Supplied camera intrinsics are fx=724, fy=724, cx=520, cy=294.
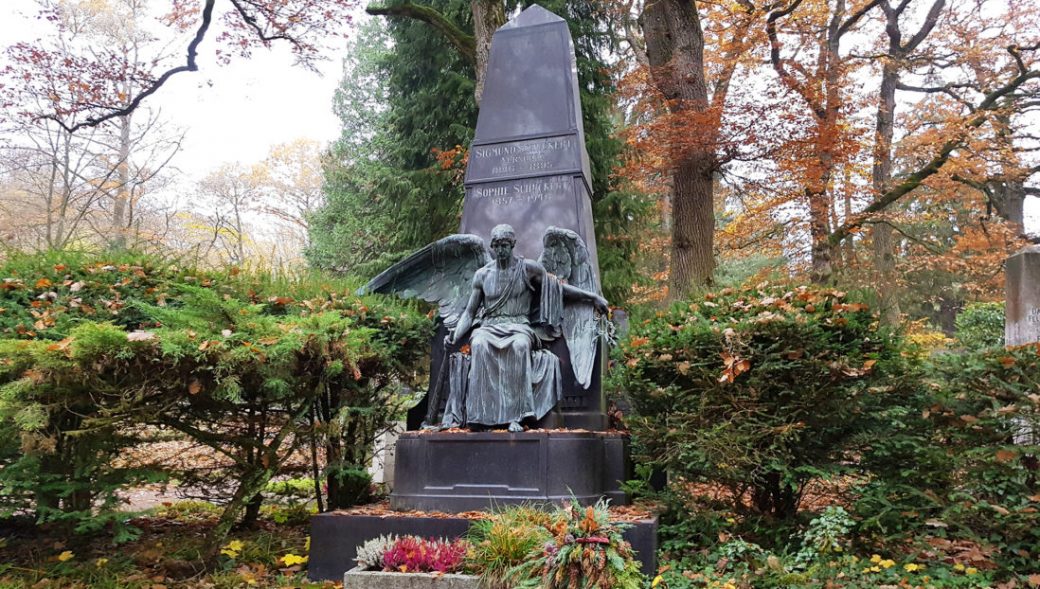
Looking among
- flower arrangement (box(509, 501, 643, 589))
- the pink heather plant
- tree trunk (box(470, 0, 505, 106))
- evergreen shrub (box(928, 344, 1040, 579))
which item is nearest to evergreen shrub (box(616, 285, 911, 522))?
evergreen shrub (box(928, 344, 1040, 579))

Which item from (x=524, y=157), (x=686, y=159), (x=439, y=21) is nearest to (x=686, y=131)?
(x=686, y=159)

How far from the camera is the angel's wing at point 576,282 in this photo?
21.4ft

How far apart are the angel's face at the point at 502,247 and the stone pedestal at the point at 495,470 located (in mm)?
1623

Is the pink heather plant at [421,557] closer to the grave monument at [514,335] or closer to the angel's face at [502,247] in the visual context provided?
the grave monument at [514,335]

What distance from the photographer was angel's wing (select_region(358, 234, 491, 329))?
7117mm

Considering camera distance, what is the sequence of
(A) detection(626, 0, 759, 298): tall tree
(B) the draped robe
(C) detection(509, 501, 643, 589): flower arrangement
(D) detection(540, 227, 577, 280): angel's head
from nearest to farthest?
(C) detection(509, 501, 643, 589): flower arrangement
(B) the draped robe
(D) detection(540, 227, 577, 280): angel's head
(A) detection(626, 0, 759, 298): tall tree

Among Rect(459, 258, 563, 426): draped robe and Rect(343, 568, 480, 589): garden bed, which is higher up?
Rect(459, 258, 563, 426): draped robe

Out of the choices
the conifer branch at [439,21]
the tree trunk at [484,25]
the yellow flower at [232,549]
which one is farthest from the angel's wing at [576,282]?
the conifer branch at [439,21]

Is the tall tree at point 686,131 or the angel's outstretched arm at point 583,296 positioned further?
the tall tree at point 686,131

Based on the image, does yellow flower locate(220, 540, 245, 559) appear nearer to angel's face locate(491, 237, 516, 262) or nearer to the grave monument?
the grave monument

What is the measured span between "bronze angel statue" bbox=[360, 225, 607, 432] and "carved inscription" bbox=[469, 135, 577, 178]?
1.08 m

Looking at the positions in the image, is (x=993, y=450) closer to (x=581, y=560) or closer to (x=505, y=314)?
(x=581, y=560)

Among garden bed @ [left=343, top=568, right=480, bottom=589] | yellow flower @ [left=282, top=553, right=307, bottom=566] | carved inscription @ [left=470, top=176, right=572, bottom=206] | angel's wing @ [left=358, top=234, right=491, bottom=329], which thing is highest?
carved inscription @ [left=470, top=176, right=572, bottom=206]

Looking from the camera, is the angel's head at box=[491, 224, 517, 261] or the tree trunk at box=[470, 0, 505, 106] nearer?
the angel's head at box=[491, 224, 517, 261]
